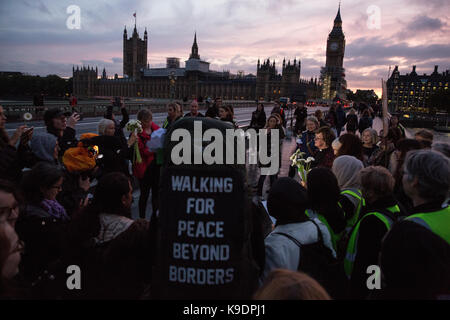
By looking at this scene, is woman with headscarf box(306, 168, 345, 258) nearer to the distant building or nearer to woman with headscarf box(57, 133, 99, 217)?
woman with headscarf box(57, 133, 99, 217)

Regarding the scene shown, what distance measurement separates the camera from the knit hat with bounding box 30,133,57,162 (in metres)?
3.75

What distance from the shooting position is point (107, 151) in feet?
14.5

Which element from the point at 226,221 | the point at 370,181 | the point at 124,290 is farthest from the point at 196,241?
the point at 370,181

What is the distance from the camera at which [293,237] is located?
2.21 m

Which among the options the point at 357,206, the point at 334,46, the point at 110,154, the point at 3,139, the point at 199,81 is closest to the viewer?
the point at 357,206

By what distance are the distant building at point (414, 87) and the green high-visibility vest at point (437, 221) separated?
557 ft

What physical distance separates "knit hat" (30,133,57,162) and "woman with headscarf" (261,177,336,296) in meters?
3.06

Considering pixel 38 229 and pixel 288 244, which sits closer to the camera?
pixel 288 244

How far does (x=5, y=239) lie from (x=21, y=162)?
8.18 feet

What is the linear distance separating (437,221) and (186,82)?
434 feet

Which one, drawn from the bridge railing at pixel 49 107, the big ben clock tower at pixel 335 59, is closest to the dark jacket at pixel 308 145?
the bridge railing at pixel 49 107

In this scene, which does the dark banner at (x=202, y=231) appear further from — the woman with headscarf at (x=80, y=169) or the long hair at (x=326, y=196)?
the woman with headscarf at (x=80, y=169)

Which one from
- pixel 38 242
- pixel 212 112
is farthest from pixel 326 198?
pixel 212 112

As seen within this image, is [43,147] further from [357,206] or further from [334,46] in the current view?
[334,46]
